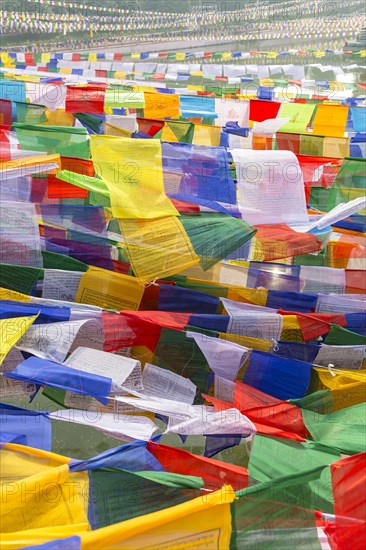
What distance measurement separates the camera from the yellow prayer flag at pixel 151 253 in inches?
143

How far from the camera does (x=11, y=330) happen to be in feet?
10.5

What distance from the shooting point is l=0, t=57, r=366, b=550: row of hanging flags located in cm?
227

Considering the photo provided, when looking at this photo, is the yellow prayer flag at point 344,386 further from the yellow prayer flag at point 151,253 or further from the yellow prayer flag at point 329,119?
the yellow prayer flag at point 329,119

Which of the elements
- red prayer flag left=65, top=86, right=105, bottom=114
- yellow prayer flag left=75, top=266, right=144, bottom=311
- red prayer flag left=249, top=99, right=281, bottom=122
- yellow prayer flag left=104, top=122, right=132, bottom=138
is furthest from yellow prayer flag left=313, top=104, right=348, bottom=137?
yellow prayer flag left=75, top=266, right=144, bottom=311

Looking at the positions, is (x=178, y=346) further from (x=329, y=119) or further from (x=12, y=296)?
(x=329, y=119)

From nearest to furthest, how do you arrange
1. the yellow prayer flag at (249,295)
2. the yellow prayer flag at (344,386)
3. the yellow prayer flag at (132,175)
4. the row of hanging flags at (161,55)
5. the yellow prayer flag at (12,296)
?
the yellow prayer flag at (344,386) < the yellow prayer flag at (12,296) < the yellow prayer flag at (132,175) < the yellow prayer flag at (249,295) < the row of hanging flags at (161,55)

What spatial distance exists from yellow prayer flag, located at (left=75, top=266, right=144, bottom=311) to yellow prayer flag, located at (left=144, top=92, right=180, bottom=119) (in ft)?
11.2

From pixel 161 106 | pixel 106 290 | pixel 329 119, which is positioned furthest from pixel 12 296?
pixel 329 119

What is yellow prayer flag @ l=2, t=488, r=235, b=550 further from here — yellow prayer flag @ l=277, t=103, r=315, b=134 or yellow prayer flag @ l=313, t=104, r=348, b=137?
yellow prayer flag @ l=313, t=104, r=348, b=137

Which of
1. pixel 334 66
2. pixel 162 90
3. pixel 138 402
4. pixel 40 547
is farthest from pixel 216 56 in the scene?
pixel 40 547

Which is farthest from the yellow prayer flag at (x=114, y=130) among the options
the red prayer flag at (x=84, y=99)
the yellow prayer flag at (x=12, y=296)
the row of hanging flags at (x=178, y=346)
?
the yellow prayer flag at (x=12, y=296)

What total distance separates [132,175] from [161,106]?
11.0 feet

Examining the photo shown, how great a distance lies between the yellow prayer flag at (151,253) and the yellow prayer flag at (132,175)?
81mm

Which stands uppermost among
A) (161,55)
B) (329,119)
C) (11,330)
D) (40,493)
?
(161,55)
